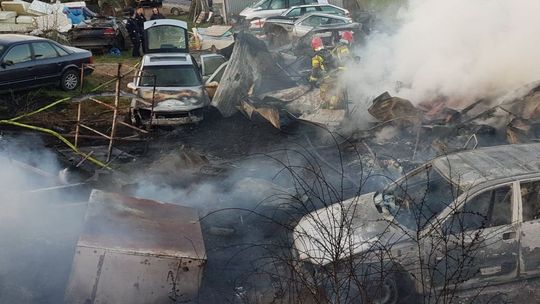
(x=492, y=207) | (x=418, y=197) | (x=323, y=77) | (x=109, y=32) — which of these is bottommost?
(x=109, y=32)

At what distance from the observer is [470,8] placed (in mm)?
12195

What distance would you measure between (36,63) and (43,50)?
47cm

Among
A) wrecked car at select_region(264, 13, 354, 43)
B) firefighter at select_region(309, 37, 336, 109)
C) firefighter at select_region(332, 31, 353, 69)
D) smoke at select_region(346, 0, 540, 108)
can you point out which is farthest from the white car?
smoke at select_region(346, 0, 540, 108)

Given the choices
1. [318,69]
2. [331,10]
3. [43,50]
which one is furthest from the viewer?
[331,10]

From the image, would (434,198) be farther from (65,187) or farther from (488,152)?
(65,187)

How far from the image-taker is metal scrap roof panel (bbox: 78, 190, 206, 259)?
16.6 feet

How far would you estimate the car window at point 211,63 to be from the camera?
14586 mm

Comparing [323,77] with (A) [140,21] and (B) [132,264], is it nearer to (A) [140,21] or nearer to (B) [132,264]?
(B) [132,264]

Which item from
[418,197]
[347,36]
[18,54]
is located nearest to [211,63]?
[347,36]

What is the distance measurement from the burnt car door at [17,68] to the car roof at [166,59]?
2971 mm

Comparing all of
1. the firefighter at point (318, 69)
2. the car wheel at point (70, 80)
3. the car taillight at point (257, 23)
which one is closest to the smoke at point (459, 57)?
the firefighter at point (318, 69)

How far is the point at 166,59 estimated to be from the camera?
1313 centimetres

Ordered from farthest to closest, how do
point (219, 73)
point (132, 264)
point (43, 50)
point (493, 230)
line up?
point (43, 50)
point (219, 73)
point (493, 230)
point (132, 264)

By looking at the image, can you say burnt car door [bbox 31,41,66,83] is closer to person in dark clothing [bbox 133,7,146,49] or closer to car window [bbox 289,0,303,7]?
person in dark clothing [bbox 133,7,146,49]
